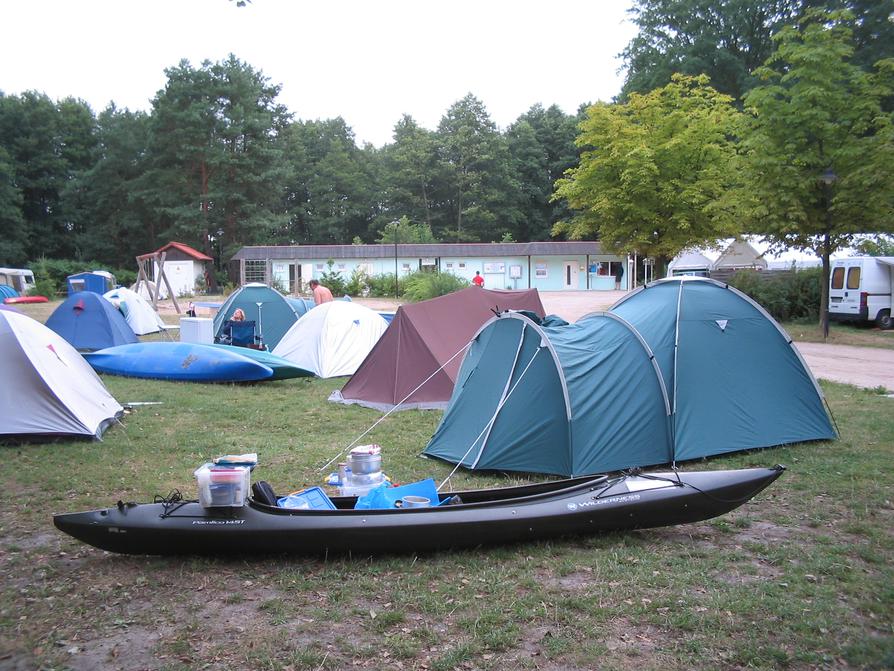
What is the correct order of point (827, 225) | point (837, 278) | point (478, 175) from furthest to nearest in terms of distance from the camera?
point (478, 175)
point (837, 278)
point (827, 225)

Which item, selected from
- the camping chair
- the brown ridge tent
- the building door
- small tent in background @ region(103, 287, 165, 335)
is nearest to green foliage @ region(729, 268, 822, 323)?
the brown ridge tent

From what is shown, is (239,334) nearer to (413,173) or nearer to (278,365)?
(278,365)

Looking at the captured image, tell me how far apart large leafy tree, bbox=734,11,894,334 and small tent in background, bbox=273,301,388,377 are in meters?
10.0

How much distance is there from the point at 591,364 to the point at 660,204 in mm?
16298

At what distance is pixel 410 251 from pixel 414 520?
38161 millimetres

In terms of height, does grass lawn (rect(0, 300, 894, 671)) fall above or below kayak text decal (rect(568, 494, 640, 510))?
below

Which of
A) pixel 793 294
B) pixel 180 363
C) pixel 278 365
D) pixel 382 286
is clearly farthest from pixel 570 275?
pixel 180 363

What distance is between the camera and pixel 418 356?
406 inches

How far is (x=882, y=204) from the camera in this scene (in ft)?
52.2

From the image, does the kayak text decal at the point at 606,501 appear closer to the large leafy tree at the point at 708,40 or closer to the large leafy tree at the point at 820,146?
the large leafy tree at the point at 820,146

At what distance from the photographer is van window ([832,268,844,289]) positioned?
67.2 ft

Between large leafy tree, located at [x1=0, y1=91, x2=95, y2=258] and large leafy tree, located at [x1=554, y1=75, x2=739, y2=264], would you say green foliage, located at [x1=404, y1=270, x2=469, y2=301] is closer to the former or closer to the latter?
large leafy tree, located at [x1=554, y1=75, x2=739, y2=264]

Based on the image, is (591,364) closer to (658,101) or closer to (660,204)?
(660,204)

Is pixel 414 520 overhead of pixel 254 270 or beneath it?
beneath
